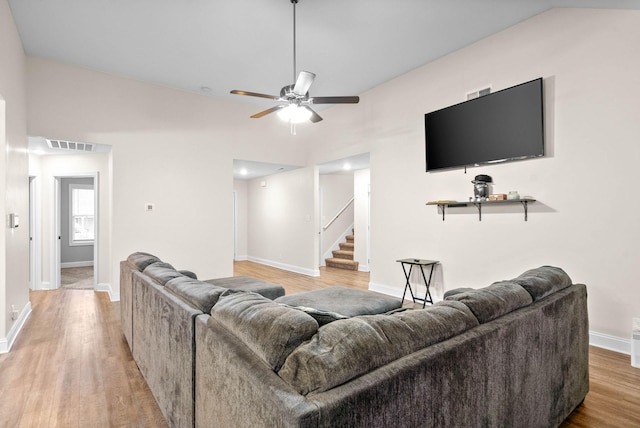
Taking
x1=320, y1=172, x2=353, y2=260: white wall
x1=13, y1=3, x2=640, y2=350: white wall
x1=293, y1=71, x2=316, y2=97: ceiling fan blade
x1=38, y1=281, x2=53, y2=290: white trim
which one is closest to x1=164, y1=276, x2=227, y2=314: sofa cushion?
x1=293, y1=71, x2=316, y2=97: ceiling fan blade

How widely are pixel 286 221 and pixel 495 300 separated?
646 cm

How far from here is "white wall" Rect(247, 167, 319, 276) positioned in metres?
6.97

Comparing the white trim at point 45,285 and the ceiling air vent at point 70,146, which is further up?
the ceiling air vent at point 70,146

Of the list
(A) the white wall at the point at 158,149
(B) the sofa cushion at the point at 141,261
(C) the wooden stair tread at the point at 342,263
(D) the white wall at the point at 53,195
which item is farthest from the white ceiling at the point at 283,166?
(B) the sofa cushion at the point at 141,261

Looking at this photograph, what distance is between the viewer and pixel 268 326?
3.74ft

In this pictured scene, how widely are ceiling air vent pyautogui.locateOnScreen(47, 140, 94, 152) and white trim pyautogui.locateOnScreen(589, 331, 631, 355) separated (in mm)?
6659

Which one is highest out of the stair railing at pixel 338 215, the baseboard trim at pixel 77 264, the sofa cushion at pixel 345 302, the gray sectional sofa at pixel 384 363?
the stair railing at pixel 338 215

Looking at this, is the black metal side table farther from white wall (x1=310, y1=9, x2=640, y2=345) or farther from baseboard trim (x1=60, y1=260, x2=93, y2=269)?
baseboard trim (x1=60, y1=260, x2=93, y2=269)

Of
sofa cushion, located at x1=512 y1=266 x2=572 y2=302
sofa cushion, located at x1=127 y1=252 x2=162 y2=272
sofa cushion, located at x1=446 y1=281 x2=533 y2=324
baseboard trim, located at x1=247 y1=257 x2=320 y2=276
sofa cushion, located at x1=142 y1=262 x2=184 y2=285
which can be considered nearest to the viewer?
sofa cushion, located at x1=446 y1=281 x2=533 y2=324

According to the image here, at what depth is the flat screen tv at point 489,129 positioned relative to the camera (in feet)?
11.4

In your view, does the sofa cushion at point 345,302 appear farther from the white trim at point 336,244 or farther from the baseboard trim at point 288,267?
the white trim at point 336,244

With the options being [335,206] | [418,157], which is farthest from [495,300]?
[335,206]

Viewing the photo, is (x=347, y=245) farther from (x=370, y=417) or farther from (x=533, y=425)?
(x=370, y=417)

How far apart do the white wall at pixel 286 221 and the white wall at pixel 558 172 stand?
2538 mm
